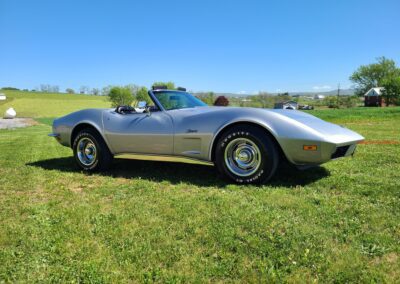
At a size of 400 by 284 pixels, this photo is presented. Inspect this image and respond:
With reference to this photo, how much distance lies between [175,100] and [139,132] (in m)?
0.74

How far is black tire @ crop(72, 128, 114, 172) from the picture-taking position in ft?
17.6

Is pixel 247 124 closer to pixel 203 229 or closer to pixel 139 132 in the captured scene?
pixel 139 132

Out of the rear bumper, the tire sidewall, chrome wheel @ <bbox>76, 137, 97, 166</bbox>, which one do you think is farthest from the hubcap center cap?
chrome wheel @ <bbox>76, 137, 97, 166</bbox>

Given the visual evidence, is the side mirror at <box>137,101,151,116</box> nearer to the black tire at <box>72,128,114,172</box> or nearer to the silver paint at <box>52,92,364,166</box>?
the silver paint at <box>52,92,364,166</box>

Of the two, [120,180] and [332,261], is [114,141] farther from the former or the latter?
[332,261]

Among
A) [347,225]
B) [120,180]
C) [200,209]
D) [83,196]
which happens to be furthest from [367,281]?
[120,180]

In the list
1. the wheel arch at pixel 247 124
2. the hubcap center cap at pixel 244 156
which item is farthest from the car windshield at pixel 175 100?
the hubcap center cap at pixel 244 156

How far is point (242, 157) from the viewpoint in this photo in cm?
424

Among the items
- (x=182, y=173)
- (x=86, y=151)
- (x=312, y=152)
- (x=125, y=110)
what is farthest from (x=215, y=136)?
(x=86, y=151)

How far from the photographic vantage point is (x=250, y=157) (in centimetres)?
419

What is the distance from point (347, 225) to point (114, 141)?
3572mm

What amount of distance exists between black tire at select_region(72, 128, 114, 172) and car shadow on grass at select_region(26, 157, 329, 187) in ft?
0.48

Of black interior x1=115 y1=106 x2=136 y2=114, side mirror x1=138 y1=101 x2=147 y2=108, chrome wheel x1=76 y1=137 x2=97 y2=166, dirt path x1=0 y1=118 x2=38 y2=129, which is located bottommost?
dirt path x1=0 y1=118 x2=38 y2=129

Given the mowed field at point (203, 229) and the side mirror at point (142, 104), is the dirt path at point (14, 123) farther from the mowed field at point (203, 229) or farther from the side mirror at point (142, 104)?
the mowed field at point (203, 229)
